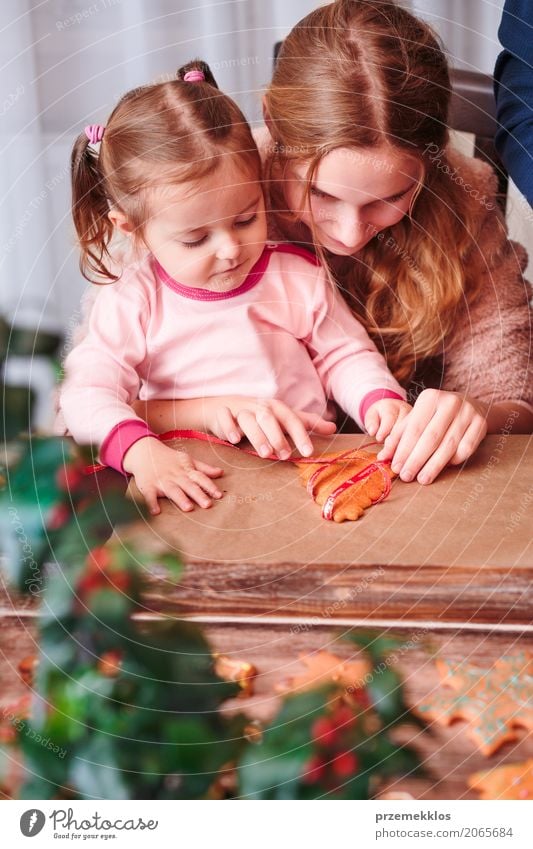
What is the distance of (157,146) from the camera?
0.56 metres

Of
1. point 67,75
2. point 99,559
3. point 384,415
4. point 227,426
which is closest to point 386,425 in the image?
point 384,415

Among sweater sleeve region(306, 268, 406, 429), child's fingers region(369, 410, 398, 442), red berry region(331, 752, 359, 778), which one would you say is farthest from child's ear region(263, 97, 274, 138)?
red berry region(331, 752, 359, 778)

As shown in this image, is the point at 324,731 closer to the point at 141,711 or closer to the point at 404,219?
the point at 141,711

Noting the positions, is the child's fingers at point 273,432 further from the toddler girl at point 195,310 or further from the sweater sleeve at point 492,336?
the sweater sleeve at point 492,336

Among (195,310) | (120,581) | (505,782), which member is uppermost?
(195,310)

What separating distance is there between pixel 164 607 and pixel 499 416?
29 cm

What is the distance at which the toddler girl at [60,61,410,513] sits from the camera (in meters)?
0.57

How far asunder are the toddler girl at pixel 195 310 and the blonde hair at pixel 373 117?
0.08 ft

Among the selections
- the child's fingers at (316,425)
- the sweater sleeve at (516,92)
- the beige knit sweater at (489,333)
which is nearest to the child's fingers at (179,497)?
the child's fingers at (316,425)

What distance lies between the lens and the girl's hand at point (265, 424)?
608 mm

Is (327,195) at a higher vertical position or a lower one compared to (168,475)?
higher

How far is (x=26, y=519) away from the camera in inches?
23.9

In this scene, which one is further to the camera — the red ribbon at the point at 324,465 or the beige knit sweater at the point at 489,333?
the beige knit sweater at the point at 489,333

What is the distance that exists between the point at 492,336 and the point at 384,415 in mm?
125
